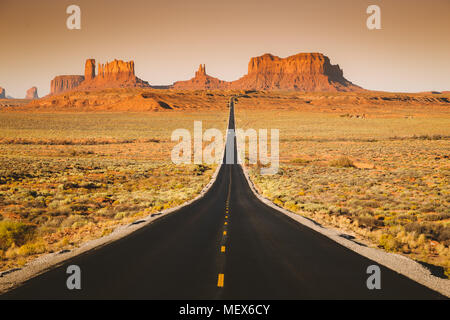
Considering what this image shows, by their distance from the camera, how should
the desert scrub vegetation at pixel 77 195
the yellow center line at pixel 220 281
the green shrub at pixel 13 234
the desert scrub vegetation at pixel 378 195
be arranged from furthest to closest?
the desert scrub vegetation at pixel 77 195 < the desert scrub vegetation at pixel 378 195 < the green shrub at pixel 13 234 < the yellow center line at pixel 220 281

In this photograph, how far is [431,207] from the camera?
18172 mm

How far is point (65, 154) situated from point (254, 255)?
2106 inches

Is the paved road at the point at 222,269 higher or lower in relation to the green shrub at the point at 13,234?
higher

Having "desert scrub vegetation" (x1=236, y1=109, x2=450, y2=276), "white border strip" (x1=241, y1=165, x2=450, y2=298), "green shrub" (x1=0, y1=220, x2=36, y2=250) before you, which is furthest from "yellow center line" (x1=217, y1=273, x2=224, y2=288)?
"green shrub" (x1=0, y1=220, x2=36, y2=250)

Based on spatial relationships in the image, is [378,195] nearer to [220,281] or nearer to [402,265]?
[402,265]

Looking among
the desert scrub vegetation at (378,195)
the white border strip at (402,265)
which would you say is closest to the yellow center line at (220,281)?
the white border strip at (402,265)

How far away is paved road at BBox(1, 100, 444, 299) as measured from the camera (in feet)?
21.9

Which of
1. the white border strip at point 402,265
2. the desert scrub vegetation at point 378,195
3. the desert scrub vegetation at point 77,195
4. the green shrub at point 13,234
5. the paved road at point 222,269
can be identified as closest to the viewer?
the paved road at point 222,269

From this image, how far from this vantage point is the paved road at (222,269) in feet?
21.9

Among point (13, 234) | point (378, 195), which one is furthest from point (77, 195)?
point (378, 195)

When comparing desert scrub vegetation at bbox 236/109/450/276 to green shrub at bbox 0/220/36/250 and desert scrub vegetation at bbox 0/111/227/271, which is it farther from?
green shrub at bbox 0/220/36/250

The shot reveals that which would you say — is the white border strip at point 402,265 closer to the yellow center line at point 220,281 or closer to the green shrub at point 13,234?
the yellow center line at point 220,281

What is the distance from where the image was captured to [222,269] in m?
8.05

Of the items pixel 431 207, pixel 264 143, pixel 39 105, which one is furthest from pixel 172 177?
pixel 39 105
